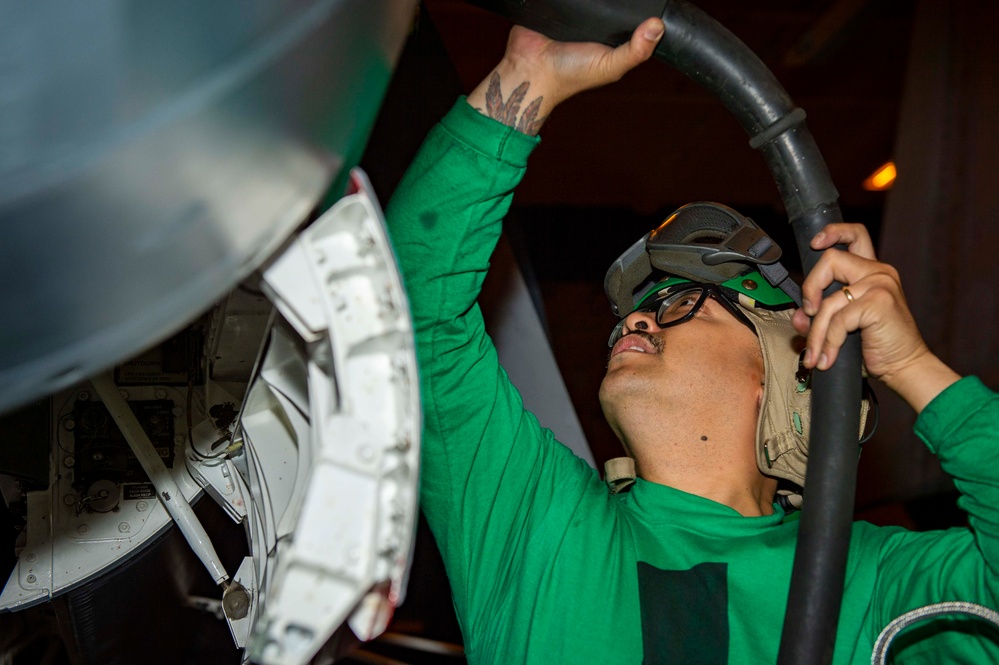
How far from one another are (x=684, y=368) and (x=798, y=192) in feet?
1.51

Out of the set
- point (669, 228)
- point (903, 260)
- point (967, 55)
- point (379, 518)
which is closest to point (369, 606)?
point (379, 518)

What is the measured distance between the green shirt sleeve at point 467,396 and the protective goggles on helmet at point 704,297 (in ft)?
1.14

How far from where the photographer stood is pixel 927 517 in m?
3.47

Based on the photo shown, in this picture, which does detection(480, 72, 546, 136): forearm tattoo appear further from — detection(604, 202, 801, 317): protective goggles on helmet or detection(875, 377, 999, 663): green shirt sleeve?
detection(875, 377, 999, 663): green shirt sleeve

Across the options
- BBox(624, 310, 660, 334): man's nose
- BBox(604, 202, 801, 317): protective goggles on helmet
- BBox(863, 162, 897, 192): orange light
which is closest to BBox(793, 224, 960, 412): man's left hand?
BBox(604, 202, 801, 317): protective goggles on helmet

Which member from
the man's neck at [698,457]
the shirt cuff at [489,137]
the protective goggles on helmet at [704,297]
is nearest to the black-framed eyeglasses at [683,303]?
the protective goggles on helmet at [704,297]

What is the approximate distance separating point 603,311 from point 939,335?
7.26ft

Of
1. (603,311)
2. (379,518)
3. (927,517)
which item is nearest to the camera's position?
(379,518)

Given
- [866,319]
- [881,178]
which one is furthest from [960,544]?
[881,178]

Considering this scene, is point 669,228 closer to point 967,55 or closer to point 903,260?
point 903,260

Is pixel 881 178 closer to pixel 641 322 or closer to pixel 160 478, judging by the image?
pixel 641 322

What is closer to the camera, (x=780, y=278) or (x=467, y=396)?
(x=467, y=396)

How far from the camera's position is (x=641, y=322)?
1698 millimetres

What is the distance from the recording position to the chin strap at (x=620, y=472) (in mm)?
1629
